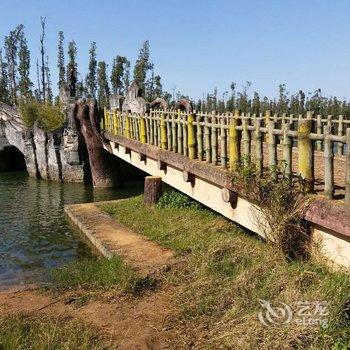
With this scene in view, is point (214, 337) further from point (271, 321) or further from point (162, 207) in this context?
point (162, 207)

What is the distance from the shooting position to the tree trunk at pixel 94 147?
806 inches

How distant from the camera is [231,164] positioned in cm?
775

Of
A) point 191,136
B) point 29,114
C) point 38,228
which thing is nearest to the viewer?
point 191,136

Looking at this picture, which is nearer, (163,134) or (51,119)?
(163,134)

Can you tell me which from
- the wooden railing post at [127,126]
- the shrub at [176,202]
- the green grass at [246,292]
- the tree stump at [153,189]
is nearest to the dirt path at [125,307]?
the green grass at [246,292]

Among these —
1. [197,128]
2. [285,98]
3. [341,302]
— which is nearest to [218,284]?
[341,302]

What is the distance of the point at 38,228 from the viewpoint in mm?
12711

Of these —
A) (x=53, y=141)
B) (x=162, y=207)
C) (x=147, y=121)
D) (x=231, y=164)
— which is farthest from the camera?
(x=53, y=141)

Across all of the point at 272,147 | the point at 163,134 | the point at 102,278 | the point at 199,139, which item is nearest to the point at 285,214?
the point at 272,147

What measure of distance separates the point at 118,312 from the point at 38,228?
7411 mm

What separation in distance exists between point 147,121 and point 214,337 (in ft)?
29.7

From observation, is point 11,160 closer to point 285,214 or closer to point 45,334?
point 45,334

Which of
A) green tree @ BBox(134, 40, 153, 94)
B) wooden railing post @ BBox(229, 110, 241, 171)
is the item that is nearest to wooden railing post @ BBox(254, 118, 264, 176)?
wooden railing post @ BBox(229, 110, 241, 171)

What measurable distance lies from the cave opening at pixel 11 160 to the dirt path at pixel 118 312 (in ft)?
73.1
